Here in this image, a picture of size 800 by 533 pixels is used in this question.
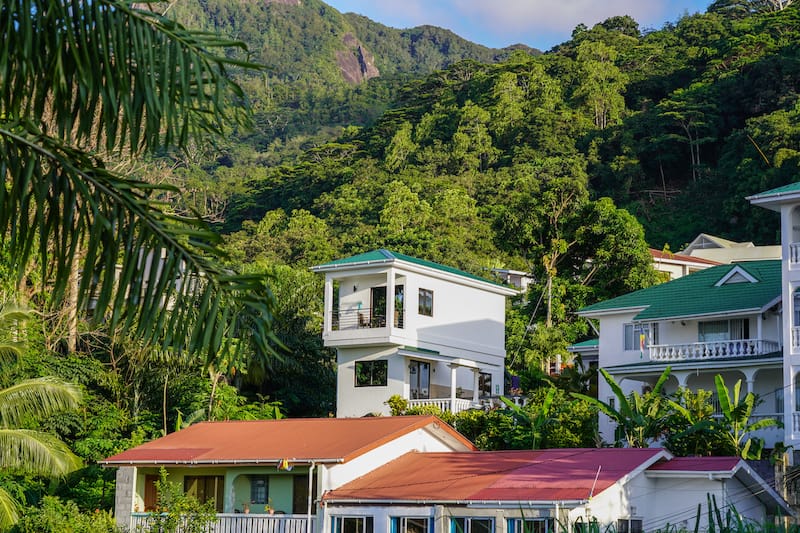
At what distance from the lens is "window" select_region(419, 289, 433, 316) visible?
145ft

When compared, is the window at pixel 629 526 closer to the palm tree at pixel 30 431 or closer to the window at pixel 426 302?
the palm tree at pixel 30 431

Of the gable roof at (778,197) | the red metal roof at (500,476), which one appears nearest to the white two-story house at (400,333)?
the red metal roof at (500,476)

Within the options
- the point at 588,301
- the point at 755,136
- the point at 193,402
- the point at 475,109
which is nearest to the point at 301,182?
the point at 475,109

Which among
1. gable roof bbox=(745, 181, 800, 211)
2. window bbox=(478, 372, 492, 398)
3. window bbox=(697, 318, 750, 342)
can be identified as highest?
gable roof bbox=(745, 181, 800, 211)

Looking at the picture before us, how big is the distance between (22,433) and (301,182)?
5843 cm

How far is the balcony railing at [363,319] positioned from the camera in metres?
43.5

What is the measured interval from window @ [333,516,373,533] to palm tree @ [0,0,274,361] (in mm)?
22075

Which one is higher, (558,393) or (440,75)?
(440,75)

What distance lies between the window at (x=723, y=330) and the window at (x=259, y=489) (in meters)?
15.9

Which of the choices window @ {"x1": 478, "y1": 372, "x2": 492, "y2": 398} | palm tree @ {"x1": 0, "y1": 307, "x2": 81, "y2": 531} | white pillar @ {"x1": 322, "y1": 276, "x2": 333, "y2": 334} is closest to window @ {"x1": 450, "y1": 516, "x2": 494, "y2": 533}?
palm tree @ {"x1": 0, "y1": 307, "x2": 81, "y2": 531}

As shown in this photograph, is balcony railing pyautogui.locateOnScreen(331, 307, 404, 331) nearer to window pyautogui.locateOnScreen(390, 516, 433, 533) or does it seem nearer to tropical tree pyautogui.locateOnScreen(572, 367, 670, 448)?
tropical tree pyautogui.locateOnScreen(572, 367, 670, 448)

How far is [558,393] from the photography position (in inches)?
1534

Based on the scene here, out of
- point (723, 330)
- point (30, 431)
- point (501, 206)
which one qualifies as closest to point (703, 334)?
point (723, 330)

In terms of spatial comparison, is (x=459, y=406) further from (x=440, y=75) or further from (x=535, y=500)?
(x=440, y=75)
